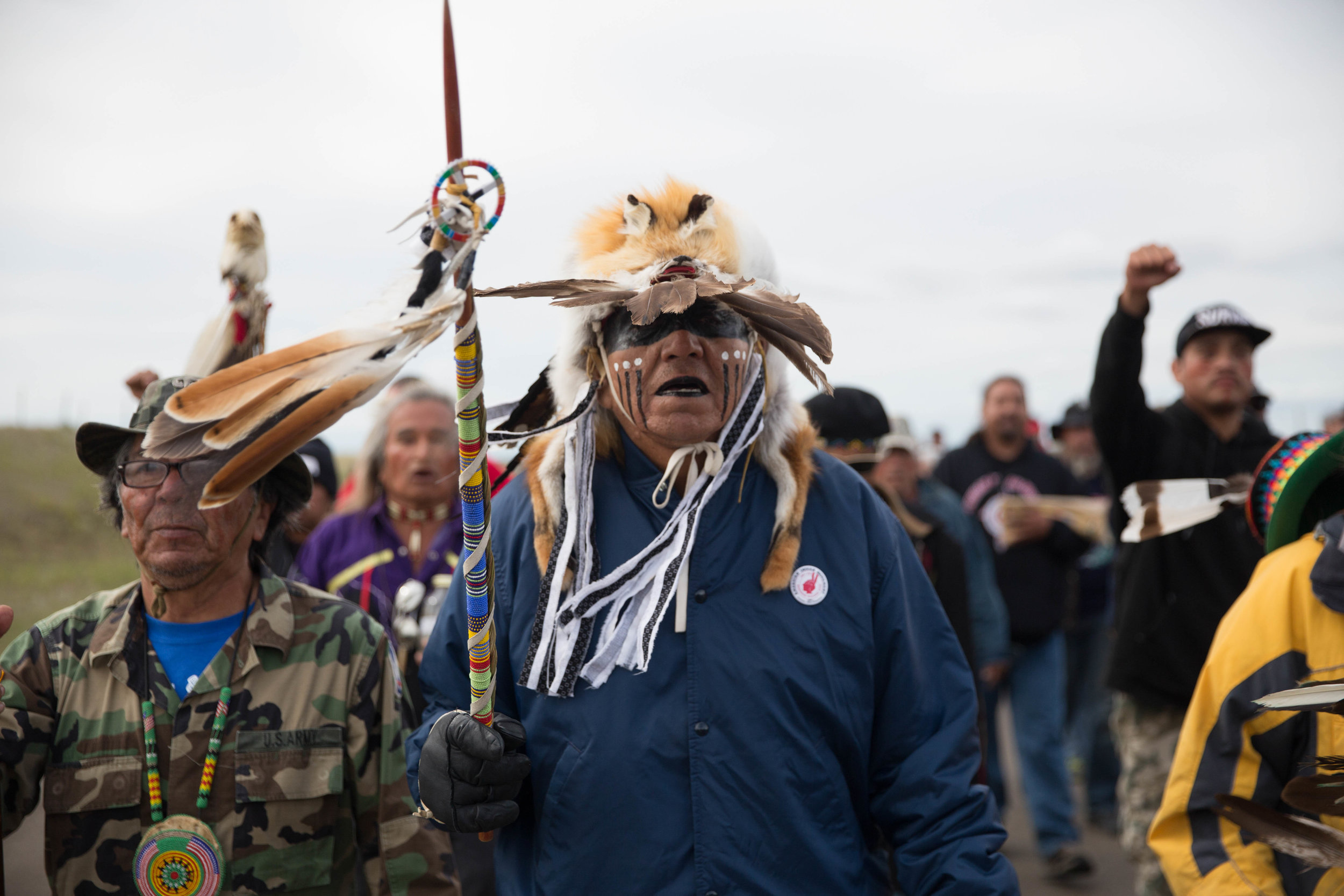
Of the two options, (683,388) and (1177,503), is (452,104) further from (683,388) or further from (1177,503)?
(1177,503)

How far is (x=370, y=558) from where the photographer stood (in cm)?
400

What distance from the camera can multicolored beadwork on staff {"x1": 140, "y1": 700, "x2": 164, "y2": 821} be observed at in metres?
2.34

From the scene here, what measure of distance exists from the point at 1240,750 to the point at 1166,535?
1988 millimetres

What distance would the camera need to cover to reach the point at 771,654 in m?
2.22

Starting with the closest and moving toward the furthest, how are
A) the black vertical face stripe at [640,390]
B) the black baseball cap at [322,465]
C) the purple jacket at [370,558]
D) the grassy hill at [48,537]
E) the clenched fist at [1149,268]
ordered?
the black vertical face stripe at [640,390]
the clenched fist at [1149,268]
the purple jacket at [370,558]
the black baseball cap at [322,465]
the grassy hill at [48,537]

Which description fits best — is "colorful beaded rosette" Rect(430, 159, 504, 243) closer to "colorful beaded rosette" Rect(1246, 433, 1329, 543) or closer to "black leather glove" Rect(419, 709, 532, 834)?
"black leather glove" Rect(419, 709, 532, 834)

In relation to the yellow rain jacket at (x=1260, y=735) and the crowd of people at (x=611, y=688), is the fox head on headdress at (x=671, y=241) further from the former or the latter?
the yellow rain jacket at (x=1260, y=735)

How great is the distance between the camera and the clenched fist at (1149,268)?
360 cm

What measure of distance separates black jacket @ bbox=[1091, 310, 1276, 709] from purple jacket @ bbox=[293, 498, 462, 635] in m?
2.58

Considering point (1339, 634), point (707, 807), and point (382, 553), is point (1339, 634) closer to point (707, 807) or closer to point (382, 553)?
point (707, 807)

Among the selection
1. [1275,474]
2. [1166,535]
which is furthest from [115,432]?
[1166,535]

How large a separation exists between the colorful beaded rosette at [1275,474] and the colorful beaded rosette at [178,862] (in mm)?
2552

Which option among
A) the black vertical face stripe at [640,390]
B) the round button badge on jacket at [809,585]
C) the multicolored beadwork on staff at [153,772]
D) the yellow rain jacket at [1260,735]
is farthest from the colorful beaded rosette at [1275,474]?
the multicolored beadwork on staff at [153,772]

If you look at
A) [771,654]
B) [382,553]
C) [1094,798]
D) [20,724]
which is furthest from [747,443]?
[1094,798]
